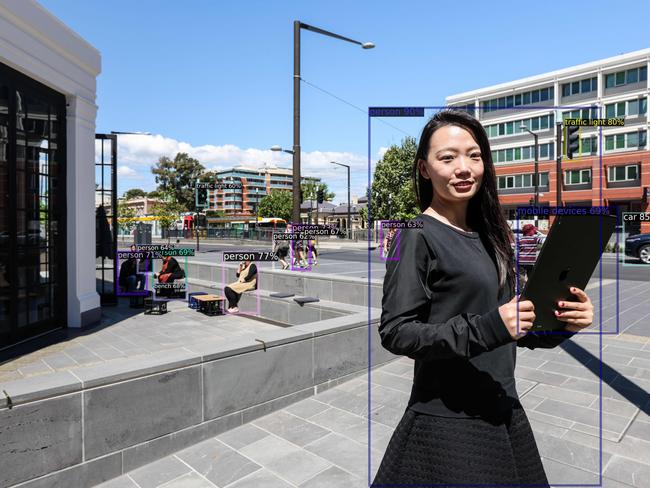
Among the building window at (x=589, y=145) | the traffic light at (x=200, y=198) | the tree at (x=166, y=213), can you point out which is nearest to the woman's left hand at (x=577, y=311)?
the traffic light at (x=200, y=198)

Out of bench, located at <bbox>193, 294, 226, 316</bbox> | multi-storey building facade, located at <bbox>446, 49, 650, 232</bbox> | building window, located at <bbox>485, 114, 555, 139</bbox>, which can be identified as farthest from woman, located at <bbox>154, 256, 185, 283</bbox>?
building window, located at <bbox>485, 114, 555, 139</bbox>

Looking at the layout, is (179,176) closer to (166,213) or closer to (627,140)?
(166,213)

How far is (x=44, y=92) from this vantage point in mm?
7406

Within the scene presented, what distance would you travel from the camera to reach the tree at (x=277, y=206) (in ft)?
289

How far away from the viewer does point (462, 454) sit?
154 cm

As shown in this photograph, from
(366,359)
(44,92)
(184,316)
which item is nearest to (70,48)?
(44,92)

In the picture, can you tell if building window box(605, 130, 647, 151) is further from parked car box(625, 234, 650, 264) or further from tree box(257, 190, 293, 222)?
tree box(257, 190, 293, 222)

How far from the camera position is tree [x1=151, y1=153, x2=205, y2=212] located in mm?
82000

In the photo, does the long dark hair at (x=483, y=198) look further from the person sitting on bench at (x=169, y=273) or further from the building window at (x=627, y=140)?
the building window at (x=627, y=140)

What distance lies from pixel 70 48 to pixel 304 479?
7.76 m

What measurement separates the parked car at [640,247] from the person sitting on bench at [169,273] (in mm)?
19736

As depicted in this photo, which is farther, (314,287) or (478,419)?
(314,287)

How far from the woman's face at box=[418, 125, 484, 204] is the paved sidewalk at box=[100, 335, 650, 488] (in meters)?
2.54

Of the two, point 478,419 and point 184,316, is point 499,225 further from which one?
point 184,316
